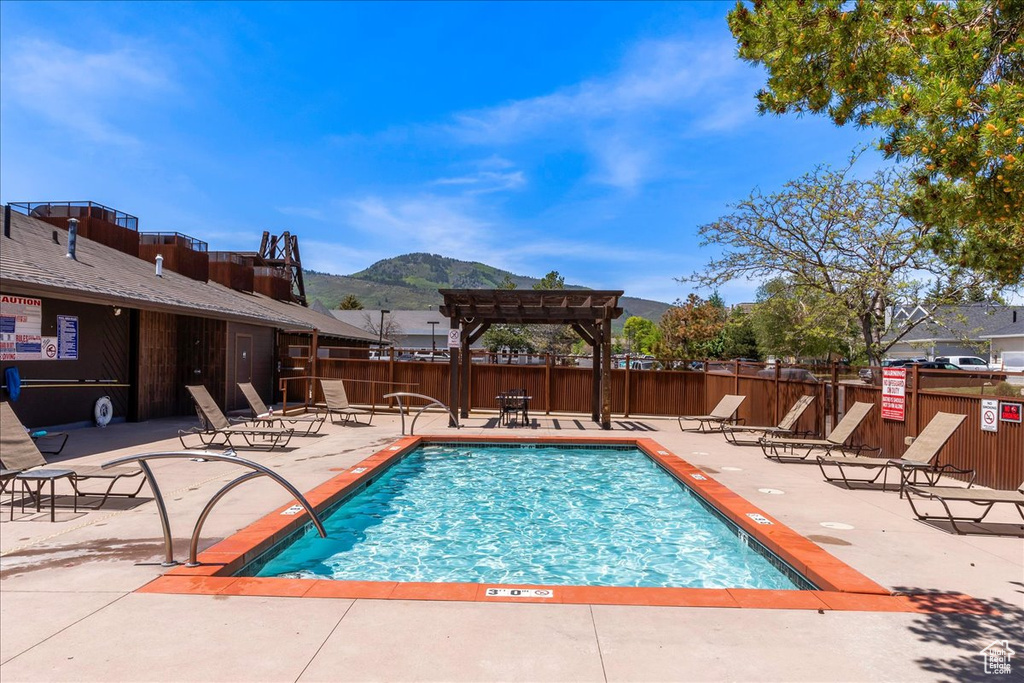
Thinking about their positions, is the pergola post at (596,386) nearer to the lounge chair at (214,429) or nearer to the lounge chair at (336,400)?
the lounge chair at (336,400)

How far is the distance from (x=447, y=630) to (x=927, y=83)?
5.45 m

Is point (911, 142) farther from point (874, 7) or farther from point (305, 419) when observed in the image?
point (305, 419)

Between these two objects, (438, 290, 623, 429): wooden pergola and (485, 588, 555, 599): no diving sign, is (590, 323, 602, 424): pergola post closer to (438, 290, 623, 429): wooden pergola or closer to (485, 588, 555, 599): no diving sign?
(438, 290, 623, 429): wooden pergola

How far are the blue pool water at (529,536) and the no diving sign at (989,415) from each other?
4169 mm

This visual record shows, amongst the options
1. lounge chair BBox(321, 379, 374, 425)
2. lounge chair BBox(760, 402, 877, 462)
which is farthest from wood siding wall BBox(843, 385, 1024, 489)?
lounge chair BBox(321, 379, 374, 425)

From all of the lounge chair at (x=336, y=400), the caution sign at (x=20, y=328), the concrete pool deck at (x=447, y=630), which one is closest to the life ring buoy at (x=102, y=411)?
Answer: the caution sign at (x=20, y=328)

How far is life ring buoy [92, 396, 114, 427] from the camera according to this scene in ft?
40.7

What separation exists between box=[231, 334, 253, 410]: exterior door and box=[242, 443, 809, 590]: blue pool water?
31.0 feet

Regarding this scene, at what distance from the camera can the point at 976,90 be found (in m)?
4.58

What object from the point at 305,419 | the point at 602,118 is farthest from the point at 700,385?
the point at 305,419

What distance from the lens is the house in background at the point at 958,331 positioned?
19.7 metres

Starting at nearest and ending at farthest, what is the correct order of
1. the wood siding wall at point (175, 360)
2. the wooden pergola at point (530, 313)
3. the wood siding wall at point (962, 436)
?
the wood siding wall at point (962, 436), the wood siding wall at point (175, 360), the wooden pergola at point (530, 313)

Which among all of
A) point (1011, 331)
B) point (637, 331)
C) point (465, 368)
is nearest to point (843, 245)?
point (465, 368)

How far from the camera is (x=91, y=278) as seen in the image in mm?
11602
